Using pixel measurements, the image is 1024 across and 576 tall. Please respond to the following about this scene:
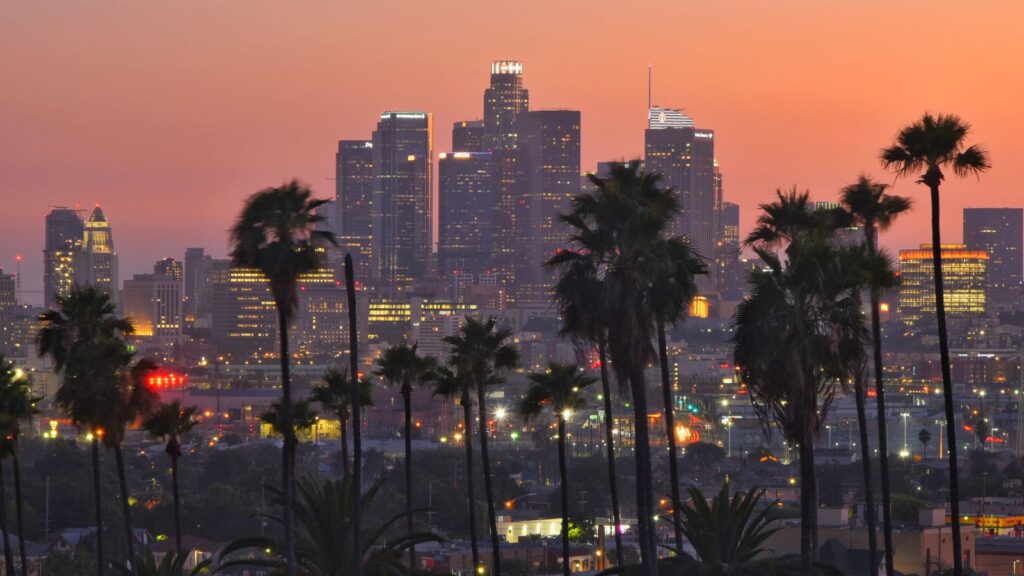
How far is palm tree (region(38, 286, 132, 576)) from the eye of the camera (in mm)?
49750

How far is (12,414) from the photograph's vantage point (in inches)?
2136

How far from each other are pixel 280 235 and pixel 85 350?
10.1 meters

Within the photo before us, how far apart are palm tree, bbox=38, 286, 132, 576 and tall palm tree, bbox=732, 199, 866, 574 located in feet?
52.0

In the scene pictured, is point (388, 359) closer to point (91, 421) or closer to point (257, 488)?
point (91, 421)

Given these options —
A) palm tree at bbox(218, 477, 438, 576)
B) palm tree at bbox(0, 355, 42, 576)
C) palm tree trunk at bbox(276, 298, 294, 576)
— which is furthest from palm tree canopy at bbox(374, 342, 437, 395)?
palm tree at bbox(218, 477, 438, 576)

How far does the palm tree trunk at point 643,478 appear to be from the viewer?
4209cm

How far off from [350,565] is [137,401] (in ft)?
27.2

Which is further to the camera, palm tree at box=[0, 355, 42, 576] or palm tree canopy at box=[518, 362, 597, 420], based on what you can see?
palm tree canopy at box=[518, 362, 597, 420]

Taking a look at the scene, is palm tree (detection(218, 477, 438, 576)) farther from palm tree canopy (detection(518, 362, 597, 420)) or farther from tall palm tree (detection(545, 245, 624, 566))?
palm tree canopy (detection(518, 362, 597, 420))

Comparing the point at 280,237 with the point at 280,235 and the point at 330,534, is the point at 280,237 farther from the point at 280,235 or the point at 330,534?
the point at 330,534

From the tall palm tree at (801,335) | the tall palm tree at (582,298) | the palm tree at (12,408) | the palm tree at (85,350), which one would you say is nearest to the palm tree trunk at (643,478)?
the tall palm tree at (582,298)

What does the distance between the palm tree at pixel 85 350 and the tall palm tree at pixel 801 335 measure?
1585 centimetres

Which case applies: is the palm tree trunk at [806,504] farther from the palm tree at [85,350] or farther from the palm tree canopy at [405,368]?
the palm tree canopy at [405,368]

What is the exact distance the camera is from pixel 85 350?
49906 millimetres
